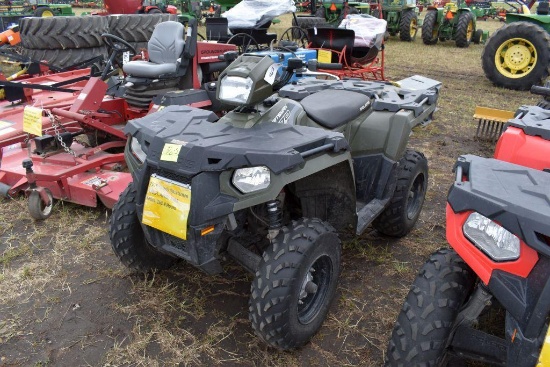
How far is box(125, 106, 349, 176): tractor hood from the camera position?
1.95 meters

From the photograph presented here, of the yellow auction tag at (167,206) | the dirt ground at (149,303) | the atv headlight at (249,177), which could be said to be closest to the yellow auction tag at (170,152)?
the yellow auction tag at (167,206)

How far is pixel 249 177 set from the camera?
2.01 meters

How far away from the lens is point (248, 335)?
2420mm

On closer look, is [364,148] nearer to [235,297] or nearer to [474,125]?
[235,297]

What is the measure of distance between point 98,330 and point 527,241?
212 centimetres

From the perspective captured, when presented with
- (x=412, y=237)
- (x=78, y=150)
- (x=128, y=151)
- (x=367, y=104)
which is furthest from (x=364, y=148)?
(x=78, y=150)

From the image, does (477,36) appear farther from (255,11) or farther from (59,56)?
(59,56)

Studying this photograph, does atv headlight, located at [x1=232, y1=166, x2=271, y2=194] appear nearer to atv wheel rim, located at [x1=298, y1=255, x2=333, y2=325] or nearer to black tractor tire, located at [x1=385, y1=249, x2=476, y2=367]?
atv wheel rim, located at [x1=298, y1=255, x2=333, y2=325]

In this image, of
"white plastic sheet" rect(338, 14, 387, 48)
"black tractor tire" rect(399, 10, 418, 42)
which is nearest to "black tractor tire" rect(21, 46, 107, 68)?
"white plastic sheet" rect(338, 14, 387, 48)

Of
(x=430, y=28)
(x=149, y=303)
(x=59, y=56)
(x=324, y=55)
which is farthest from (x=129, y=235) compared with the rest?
(x=430, y=28)

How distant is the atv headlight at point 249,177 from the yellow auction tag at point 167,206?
22cm

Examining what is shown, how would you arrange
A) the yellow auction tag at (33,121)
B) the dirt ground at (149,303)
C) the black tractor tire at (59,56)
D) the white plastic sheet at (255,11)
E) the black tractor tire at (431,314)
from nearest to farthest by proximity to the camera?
the black tractor tire at (431,314) → the dirt ground at (149,303) → the yellow auction tag at (33,121) → the white plastic sheet at (255,11) → the black tractor tire at (59,56)

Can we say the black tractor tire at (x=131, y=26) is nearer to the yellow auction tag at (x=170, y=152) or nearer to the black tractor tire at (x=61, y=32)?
the black tractor tire at (x=61, y=32)

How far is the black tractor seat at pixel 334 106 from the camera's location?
8.89ft
